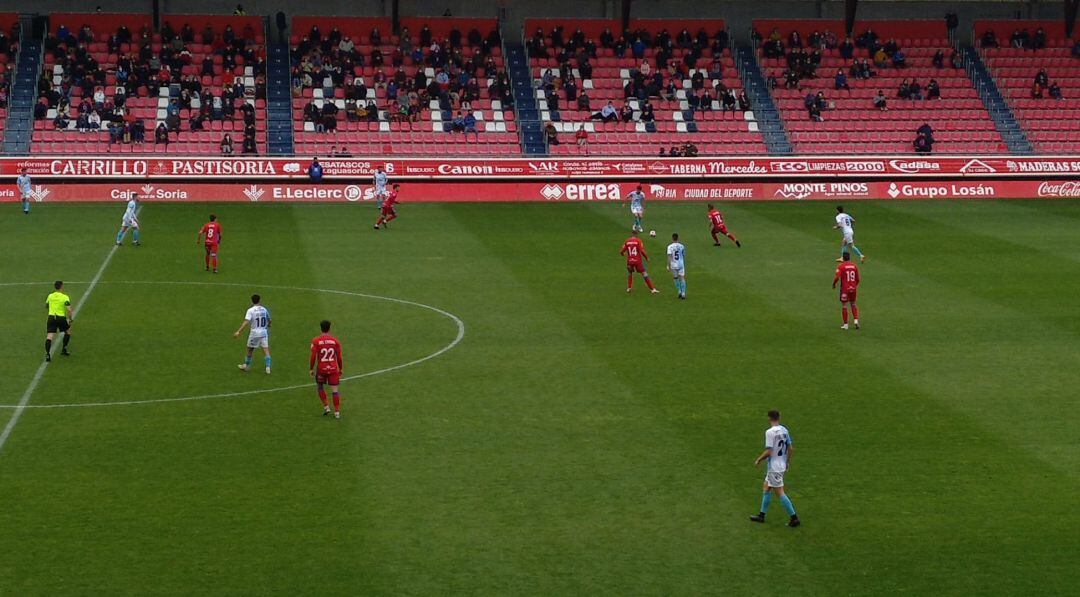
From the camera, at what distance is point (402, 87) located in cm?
6425

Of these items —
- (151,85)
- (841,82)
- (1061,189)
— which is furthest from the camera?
(841,82)

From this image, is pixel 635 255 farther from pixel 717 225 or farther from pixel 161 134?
pixel 161 134

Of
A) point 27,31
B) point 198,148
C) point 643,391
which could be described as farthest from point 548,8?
point 643,391

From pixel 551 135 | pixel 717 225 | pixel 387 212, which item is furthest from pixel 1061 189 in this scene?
pixel 387 212

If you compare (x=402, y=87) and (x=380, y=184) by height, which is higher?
(x=402, y=87)

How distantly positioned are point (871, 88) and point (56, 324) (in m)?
50.5

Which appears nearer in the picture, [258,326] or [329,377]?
[329,377]

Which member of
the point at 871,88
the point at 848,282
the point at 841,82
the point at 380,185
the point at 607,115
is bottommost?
the point at 848,282

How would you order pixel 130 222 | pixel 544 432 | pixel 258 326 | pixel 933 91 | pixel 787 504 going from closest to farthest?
1. pixel 787 504
2. pixel 544 432
3. pixel 258 326
4. pixel 130 222
5. pixel 933 91

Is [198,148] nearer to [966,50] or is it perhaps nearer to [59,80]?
[59,80]

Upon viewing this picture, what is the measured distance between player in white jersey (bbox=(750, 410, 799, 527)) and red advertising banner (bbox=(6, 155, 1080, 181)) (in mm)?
39424

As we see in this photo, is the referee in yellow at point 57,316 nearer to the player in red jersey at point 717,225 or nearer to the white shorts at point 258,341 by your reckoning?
the white shorts at point 258,341

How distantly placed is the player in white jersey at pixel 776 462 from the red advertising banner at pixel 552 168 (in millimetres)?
39424

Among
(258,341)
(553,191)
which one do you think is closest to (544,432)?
(258,341)
